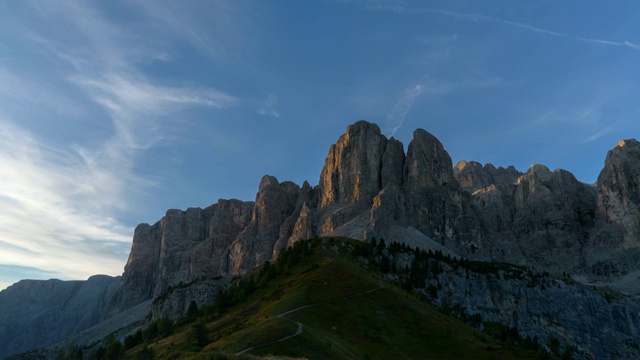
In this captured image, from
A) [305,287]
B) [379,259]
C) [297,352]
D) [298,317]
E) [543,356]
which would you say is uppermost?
[379,259]

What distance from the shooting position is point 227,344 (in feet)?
258

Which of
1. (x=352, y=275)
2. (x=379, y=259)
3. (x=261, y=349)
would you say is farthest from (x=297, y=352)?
(x=379, y=259)

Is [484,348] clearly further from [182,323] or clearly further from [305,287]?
[182,323]

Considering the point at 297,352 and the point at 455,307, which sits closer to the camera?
the point at 297,352

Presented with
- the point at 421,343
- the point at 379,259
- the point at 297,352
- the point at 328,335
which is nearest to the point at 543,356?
the point at 421,343

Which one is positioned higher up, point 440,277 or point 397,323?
point 440,277

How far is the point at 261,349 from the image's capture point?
2830 inches

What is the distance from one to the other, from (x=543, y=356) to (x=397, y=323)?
30.0 m

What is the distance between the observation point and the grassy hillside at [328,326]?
77188 mm

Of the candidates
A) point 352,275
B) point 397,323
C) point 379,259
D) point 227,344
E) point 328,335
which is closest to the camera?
point 227,344

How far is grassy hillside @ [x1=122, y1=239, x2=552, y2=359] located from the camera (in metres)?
77.2

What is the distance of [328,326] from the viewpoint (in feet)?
314

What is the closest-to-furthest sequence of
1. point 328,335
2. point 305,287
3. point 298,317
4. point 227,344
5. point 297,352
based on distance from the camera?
point 297,352, point 227,344, point 328,335, point 298,317, point 305,287

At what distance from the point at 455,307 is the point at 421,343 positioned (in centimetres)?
10118
